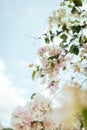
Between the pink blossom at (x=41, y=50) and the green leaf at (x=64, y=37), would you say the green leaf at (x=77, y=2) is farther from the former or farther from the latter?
the pink blossom at (x=41, y=50)

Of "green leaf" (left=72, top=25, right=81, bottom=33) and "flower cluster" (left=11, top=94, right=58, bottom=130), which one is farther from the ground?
"green leaf" (left=72, top=25, right=81, bottom=33)

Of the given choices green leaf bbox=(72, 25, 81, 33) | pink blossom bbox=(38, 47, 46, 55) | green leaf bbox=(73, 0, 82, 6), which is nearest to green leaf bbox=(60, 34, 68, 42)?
green leaf bbox=(72, 25, 81, 33)

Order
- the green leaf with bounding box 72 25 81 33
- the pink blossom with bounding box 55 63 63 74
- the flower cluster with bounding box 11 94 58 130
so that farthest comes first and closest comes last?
the green leaf with bounding box 72 25 81 33, the pink blossom with bounding box 55 63 63 74, the flower cluster with bounding box 11 94 58 130

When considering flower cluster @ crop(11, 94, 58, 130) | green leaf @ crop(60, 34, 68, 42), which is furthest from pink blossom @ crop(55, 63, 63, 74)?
flower cluster @ crop(11, 94, 58, 130)

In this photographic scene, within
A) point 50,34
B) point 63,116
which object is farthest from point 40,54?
point 63,116

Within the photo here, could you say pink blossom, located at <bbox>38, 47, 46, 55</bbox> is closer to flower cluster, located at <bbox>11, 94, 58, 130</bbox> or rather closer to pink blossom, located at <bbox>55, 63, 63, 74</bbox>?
pink blossom, located at <bbox>55, 63, 63, 74</bbox>

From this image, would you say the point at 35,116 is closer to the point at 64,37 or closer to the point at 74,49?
the point at 74,49

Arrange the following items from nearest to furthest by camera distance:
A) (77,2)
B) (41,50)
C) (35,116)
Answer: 1. (35,116)
2. (77,2)
3. (41,50)

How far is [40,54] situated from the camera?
303cm

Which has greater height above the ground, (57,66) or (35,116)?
(57,66)

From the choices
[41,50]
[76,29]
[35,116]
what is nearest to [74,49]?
[76,29]

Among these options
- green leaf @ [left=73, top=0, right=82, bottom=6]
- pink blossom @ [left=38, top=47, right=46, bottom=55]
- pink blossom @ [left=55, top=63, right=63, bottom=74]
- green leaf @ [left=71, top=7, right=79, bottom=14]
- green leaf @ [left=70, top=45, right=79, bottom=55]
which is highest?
green leaf @ [left=71, top=7, right=79, bottom=14]

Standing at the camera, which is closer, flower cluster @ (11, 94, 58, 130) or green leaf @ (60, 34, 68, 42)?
flower cluster @ (11, 94, 58, 130)

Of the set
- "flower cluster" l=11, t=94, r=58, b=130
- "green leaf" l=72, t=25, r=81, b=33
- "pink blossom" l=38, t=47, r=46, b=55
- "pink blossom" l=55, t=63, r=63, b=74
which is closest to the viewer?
"flower cluster" l=11, t=94, r=58, b=130
